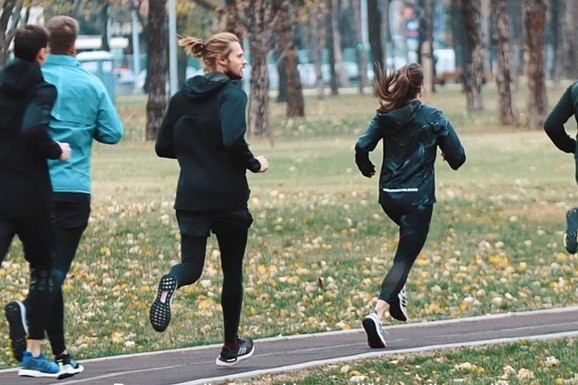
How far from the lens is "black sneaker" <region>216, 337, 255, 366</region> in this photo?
9.20 metres

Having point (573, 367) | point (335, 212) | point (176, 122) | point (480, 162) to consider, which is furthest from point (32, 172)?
point (480, 162)

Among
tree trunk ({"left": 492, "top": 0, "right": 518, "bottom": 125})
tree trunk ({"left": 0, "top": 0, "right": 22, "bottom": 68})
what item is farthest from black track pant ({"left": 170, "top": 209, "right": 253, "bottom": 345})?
tree trunk ({"left": 492, "top": 0, "right": 518, "bottom": 125})

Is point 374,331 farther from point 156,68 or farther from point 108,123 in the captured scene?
point 156,68

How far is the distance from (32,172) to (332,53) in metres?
65.7

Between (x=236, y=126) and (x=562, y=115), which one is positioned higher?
(x=236, y=126)

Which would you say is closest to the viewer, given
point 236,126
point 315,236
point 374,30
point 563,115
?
point 236,126

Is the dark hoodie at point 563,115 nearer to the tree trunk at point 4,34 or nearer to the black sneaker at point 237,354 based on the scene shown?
the black sneaker at point 237,354

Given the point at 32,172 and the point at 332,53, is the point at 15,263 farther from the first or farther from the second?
the point at 332,53

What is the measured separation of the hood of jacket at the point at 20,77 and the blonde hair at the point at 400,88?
86.7 inches

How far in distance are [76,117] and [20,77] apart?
72cm

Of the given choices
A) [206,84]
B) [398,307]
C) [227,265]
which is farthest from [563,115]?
[206,84]

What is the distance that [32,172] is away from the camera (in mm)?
8336

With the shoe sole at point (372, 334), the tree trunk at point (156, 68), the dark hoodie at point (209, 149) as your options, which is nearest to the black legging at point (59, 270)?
the dark hoodie at point (209, 149)

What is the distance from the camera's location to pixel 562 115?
10.3 meters
